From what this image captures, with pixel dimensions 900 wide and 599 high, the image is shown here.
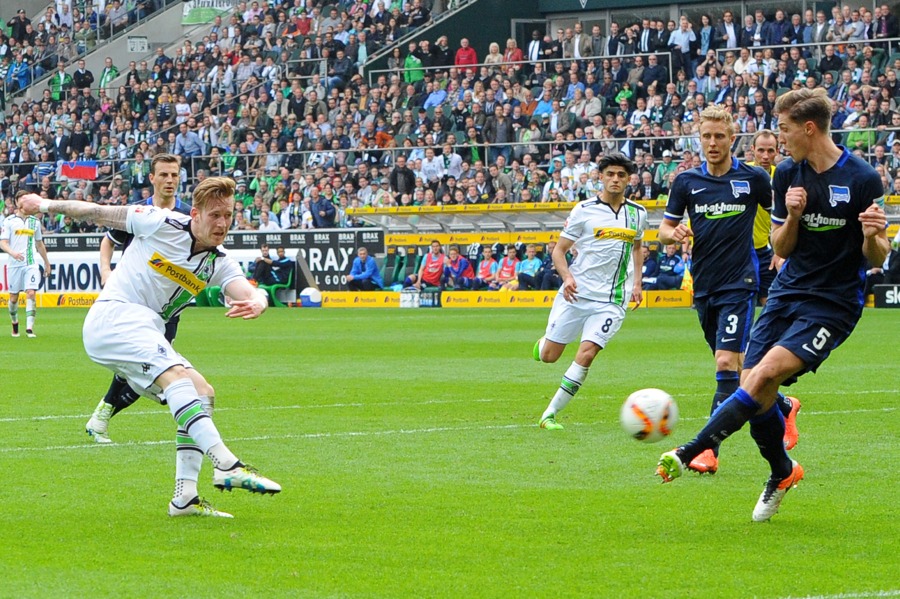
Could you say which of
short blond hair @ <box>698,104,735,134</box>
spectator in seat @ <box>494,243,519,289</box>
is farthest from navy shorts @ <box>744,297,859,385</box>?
spectator in seat @ <box>494,243,519,289</box>

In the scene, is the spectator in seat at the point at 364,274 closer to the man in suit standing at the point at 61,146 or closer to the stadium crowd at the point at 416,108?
the stadium crowd at the point at 416,108

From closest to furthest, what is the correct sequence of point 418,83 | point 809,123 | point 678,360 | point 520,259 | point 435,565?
point 435,565, point 809,123, point 678,360, point 520,259, point 418,83

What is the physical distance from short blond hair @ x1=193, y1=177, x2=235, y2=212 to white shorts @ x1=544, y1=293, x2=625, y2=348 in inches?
199

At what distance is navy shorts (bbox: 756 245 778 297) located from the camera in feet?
33.2

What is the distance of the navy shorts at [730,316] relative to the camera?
31.8 ft

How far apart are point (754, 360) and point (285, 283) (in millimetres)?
30532

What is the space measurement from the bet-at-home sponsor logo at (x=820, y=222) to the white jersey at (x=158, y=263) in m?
3.21

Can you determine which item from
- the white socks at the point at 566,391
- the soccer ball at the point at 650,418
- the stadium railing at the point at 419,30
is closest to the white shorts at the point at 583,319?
the white socks at the point at 566,391

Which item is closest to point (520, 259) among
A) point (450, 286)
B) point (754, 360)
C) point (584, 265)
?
point (450, 286)

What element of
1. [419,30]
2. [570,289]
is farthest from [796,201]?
[419,30]

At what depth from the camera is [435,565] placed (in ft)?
20.7

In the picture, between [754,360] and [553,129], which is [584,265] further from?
[553,129]

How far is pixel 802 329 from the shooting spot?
725cm

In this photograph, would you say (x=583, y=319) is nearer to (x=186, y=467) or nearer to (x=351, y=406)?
(x=351, y=406)
